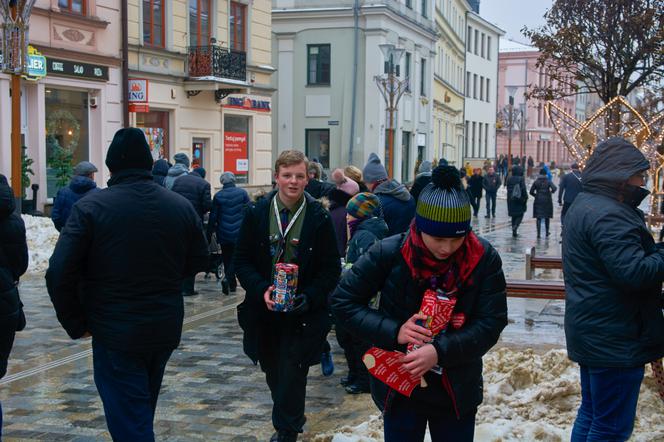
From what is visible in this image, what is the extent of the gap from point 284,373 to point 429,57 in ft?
137

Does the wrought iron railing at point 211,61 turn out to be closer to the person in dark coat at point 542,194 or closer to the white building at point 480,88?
the person in dark coat at point 542,194

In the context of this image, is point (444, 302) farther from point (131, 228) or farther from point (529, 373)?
point (529, 373)

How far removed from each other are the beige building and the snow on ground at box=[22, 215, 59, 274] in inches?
248

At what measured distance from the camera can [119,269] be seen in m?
4.01

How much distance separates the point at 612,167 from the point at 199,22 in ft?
69.7

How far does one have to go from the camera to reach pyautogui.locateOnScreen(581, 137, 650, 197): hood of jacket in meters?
4.05

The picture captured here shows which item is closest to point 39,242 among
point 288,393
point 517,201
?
point 288,393

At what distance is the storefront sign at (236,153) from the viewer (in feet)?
83.6

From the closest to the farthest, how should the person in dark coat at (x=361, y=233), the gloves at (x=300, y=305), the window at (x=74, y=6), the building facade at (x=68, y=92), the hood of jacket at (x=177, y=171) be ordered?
the gloves at (x=300, y=305)
the person in dark coat at (x=361, y=233)
the hood of jacket at (x=177, y=171)
the building facade at (x=68, y=92)
the window at (x=74, y=6)

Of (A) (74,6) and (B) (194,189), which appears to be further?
(A) (74,6)

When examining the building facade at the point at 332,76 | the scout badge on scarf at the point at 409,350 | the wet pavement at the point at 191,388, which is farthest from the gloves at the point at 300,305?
the building facade at the point at 332,76

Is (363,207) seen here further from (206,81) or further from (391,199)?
(206,81)

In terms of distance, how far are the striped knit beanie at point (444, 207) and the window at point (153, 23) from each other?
1980 cm

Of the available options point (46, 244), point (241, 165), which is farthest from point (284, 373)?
point (241, 165)
